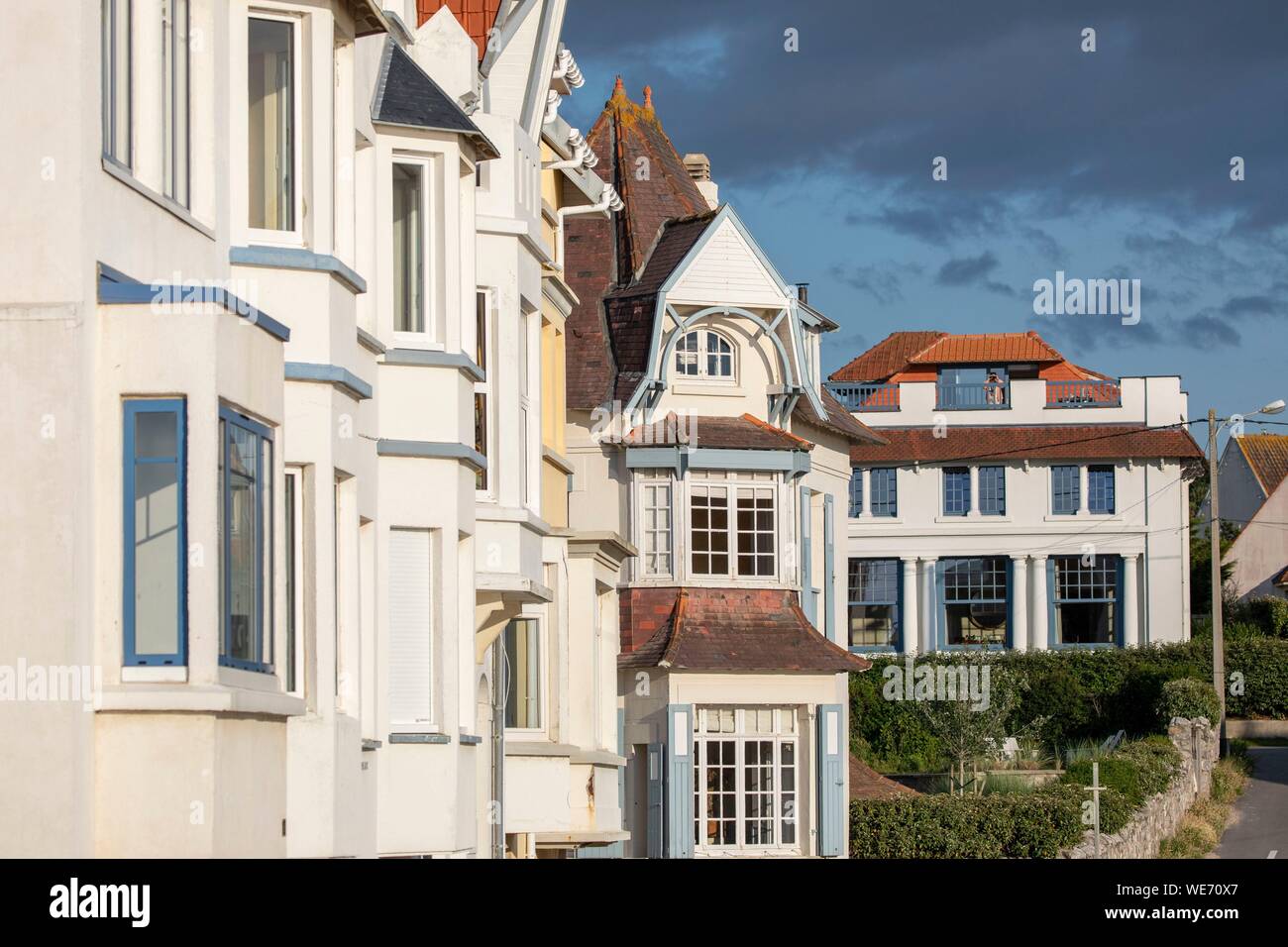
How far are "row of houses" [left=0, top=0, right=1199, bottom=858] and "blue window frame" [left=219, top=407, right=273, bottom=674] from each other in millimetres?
35

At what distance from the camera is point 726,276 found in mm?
36531

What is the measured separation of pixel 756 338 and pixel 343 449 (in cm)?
2170

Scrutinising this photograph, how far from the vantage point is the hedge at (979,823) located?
38.2 metres

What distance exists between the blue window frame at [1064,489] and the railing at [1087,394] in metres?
2.05

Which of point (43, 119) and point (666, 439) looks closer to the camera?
point (43, 119)

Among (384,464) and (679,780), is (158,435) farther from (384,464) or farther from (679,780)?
(679,780)

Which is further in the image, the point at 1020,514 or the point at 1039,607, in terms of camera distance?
the point at 1020,514

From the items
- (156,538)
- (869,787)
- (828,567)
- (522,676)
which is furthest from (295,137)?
(869,787)

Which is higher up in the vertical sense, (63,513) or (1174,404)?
(1174,404)

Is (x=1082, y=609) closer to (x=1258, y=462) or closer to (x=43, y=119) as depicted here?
(x=1258, y=462)

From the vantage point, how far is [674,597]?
116 feet

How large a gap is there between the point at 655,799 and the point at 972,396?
41.9 metres
